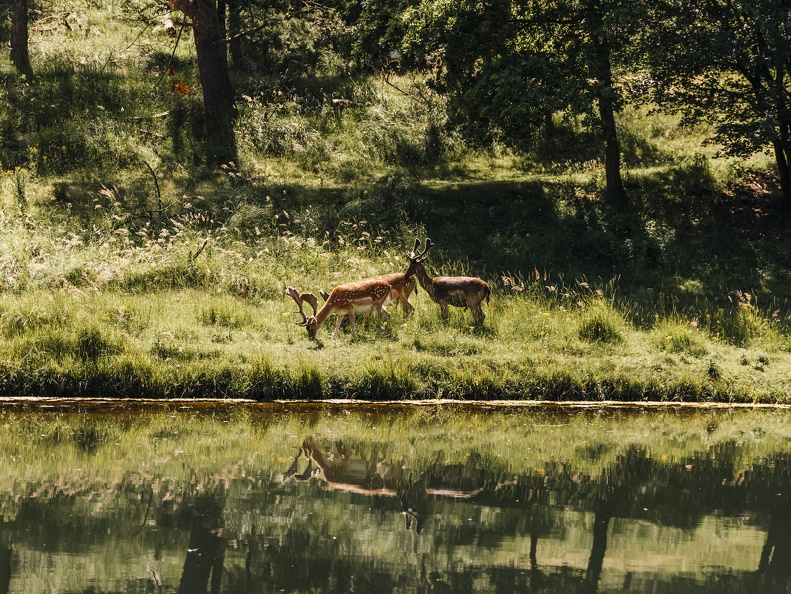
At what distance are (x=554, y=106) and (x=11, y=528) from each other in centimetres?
1477

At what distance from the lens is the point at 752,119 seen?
22.2m

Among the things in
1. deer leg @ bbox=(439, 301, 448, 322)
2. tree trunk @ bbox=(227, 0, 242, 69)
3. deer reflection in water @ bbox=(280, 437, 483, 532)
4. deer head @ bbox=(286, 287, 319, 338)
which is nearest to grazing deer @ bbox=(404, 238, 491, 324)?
deer leg @ bbox=(439, 301, 448, 322)

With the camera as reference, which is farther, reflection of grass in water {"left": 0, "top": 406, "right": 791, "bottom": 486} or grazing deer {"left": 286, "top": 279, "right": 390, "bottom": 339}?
grazing deer {"left": 286, "top": 279, "right": 390, "bottom": 339}

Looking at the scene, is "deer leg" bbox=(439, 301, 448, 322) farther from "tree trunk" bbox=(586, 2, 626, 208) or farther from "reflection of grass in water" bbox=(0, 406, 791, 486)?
"tree trunk" bbox=(586, 2, 626, 208)

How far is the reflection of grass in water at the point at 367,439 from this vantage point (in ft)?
38.2

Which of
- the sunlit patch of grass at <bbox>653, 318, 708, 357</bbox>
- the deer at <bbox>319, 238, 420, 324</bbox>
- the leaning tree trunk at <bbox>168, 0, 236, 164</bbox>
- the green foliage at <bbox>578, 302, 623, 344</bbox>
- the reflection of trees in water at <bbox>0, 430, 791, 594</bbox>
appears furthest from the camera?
the leaning tree trunk at <bbox>168, 0, 236, 164</bbox>

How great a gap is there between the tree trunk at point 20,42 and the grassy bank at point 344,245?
0.33 metres

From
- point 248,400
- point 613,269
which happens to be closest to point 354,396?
point 248,400

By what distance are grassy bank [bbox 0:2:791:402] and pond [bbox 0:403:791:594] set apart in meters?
0.84

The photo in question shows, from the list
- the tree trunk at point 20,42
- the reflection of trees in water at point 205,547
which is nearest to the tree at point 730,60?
the reflection of trees in water at point 205,547

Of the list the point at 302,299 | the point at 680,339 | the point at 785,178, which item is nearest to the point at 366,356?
the point at 302,299

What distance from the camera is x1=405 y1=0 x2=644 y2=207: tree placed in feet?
70.1

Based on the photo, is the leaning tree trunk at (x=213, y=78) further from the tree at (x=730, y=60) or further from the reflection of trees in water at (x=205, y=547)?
the reflection of trees in water at (x=205, y=547)

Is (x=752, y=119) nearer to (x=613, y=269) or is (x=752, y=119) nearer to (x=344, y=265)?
(x=613, y=269)
